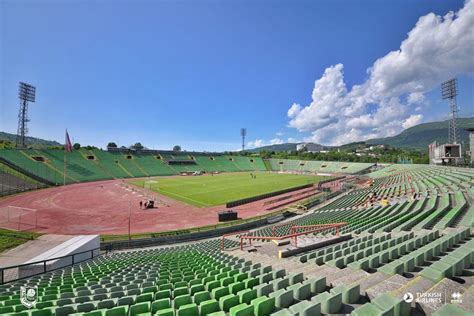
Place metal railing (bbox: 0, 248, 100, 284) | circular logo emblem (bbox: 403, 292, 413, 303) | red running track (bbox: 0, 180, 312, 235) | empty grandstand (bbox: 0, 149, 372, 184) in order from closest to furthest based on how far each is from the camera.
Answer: circular logo emblem (bbox: 403, 292, 413, 303), metal railing (bbox: 0, 248, 100, 284), red running track (bbox: 0, 180, 312, 235), empty grandstand (bbox: 0, 149, 372, 184)

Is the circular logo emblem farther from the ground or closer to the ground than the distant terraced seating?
closer to the ground

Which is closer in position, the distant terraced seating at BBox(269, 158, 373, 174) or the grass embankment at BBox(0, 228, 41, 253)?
the grass embankment at BBox(0, 228, 41, 253)

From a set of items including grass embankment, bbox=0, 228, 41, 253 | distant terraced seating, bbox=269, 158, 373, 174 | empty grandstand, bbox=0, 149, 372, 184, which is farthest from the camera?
distant terraced seating, bbox=269, 158, 373, 174

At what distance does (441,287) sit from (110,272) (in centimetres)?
1229

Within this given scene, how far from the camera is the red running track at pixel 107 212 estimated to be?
28.4m

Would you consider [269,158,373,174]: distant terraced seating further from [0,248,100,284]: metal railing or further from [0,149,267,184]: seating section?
[0,248,100,284]: metal railing

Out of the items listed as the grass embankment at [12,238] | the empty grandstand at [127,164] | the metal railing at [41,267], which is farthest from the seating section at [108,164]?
the metal railing at [41,267]

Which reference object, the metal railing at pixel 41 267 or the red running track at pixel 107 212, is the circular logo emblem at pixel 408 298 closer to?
the metal railing at pixel 41 267

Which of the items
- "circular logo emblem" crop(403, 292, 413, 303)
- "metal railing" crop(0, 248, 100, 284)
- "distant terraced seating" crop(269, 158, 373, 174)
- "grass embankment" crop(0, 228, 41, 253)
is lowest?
"grass embankment" crop(0, 228, 41, 253)

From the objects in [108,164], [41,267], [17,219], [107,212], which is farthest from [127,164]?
[41,267]

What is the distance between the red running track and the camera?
2844cm

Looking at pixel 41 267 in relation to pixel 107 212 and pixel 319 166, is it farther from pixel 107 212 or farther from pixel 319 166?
pixel 319 166

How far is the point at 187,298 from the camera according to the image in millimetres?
5832

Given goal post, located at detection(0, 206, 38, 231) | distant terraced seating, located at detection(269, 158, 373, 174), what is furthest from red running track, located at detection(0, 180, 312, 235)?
distant terraced seating, located at detection(269, 158, 373, 174)
